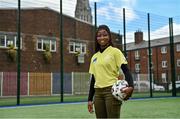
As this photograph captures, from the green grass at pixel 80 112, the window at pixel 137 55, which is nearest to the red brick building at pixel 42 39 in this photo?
the green grass at pixel 80 112

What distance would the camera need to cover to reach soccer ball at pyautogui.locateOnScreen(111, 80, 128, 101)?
120 inches

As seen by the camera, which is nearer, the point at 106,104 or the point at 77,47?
the point at 106,104

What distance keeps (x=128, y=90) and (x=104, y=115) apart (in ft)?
1.27

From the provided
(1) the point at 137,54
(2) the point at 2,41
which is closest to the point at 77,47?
(2) the point at 2,41

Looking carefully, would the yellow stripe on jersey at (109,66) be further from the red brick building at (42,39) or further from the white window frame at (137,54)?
the white window frame at (137,54)

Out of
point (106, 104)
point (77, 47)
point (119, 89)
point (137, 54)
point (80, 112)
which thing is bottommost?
point (80, 112)

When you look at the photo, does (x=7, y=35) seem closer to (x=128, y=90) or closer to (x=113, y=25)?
(x=113, y=25)

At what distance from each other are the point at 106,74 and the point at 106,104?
0.29 m

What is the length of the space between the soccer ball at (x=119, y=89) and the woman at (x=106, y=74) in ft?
0.18

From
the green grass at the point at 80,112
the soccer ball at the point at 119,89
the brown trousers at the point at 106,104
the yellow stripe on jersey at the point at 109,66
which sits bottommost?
the green grass at the point at 80,112

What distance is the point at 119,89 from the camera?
9.99 ft

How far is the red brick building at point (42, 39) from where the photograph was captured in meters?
24.0

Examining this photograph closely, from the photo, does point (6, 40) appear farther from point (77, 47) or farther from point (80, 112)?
point (80, 112)

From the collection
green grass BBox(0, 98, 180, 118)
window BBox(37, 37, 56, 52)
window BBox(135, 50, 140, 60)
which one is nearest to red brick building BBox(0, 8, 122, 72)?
window BBox(37, 37, 56, 52)
